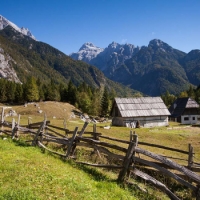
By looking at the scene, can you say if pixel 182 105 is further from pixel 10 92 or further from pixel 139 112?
pixel 10 92

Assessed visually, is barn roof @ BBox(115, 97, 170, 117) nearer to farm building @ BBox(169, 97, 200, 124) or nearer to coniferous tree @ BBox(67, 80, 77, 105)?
farm building @ BBox(169, 97, 200, 124)

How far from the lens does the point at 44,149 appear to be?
42.2ft

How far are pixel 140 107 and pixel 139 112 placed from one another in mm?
1736

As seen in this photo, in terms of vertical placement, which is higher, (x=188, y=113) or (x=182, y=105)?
(x=182, y=105)

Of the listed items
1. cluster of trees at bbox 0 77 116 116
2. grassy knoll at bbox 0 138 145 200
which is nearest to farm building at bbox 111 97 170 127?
cluster of trees at bbox 0 77 116 116

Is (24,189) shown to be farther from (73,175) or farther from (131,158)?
(131,158)

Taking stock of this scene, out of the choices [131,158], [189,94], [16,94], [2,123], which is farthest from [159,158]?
[189,94]

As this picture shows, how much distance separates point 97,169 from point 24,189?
4.18 m

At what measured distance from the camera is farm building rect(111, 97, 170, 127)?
153 ft

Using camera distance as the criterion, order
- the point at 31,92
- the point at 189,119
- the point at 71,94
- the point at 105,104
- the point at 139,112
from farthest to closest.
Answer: the point at 71,94
the point at 31,92
the point at 105,104
the point at 189,119
the point at 139,112

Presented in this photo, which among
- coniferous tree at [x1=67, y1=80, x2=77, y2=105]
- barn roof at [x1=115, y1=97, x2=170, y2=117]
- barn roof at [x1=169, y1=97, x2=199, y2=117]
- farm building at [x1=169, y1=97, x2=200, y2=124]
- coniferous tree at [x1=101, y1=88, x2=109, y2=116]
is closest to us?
barn roof at [x1=115, y1=97, x2=170, y2=117]

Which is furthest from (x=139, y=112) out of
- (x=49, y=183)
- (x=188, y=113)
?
(x=49, y=183)

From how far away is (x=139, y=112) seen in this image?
4769 centimetres

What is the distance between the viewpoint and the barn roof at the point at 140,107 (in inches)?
1853
